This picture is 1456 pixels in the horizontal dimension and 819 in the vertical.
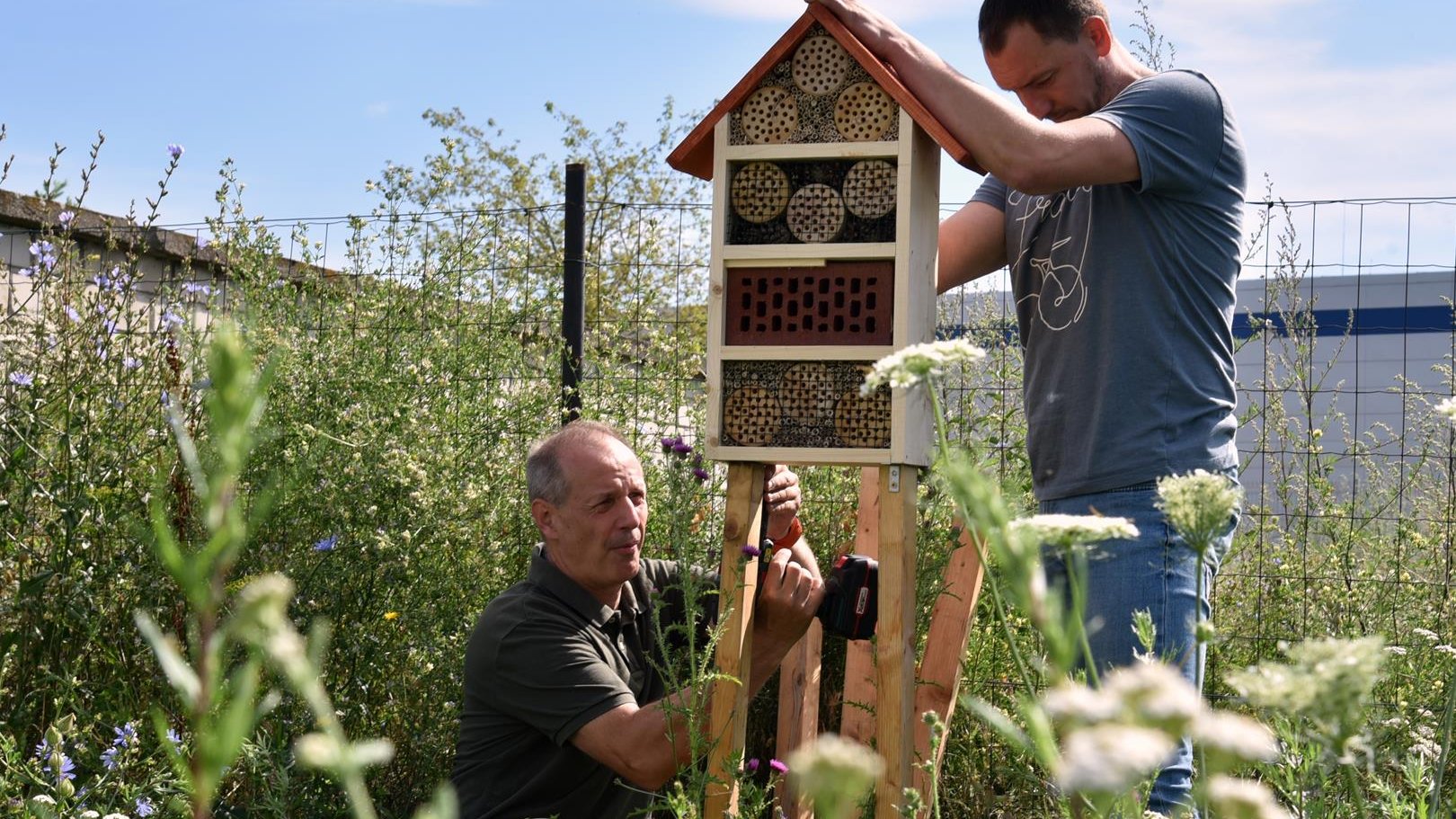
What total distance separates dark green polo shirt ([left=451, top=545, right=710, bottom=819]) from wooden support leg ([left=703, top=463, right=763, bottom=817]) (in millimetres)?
260

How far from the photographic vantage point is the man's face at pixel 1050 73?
2254mm

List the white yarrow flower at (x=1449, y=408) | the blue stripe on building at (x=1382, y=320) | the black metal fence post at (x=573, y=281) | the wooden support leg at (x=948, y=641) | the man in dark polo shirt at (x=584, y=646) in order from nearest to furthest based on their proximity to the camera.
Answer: the white yarrow flower at (x=1449, y=408), the man in dark polo shirt at (x=584, y=646), the wooden support leg at (x=948, y=641), the black metal fence post at (x=573, y=281), the blue stripe on building at (x=1382, y=320)

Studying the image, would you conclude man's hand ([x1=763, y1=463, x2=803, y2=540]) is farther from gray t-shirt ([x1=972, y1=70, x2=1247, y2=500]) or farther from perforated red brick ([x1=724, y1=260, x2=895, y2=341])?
gray t-shirt ([x1=972, y1=70, x2=1247, y2=500])

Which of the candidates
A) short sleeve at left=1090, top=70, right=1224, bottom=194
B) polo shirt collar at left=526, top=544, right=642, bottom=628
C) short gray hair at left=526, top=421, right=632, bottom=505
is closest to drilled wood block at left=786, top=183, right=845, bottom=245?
short sleeve at left=1090, top=70, right=1224, bottom=194

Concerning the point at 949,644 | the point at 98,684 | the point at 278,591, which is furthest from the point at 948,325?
the point at 278,591

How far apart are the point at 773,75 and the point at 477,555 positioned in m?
1.55

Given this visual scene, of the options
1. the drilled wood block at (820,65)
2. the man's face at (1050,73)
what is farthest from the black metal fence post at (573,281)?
the man's face at (1050,73)

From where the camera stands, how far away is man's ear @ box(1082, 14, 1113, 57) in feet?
7.47

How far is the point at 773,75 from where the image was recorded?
245cm

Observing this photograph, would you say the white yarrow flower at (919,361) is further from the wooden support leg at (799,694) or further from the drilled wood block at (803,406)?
the wooden support leg at (799,694)

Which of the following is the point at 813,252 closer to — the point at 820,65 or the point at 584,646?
the point at 820,65

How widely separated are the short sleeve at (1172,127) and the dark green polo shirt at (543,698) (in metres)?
1.21

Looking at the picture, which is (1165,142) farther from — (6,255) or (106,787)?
(6,255)

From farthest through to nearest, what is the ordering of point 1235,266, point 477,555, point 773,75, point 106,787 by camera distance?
point 477,555
point 106,787
point 773,75
point 1235,266
